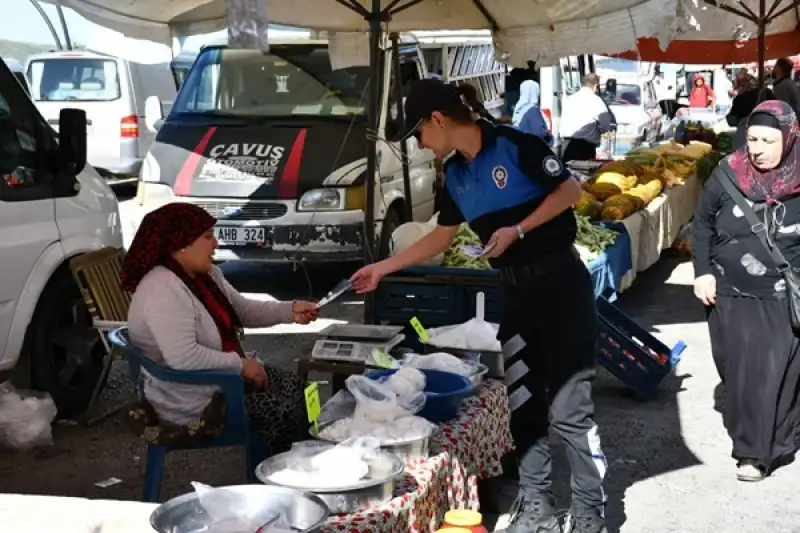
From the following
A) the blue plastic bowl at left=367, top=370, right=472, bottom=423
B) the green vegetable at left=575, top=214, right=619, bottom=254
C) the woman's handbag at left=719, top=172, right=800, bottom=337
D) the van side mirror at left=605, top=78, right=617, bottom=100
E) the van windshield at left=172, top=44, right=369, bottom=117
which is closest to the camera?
the blue plastic bowl at left=367, top=370, right=472, bottom=423

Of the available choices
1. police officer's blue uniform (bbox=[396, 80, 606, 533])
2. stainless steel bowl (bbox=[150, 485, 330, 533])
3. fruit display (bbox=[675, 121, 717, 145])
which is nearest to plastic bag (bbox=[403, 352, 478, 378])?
police officer's blue uniform (bbox=[396, 80, 606, 533])

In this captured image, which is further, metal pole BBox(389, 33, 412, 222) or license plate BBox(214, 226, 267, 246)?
metal pole BBox(389, 33, 412, 222)

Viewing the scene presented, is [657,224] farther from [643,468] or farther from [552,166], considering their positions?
[552,166]

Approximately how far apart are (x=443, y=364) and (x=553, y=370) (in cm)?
43

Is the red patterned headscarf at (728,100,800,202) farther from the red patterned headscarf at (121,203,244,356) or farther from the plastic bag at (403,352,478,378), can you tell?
the red patterned headscarf at (121,203,244,356)

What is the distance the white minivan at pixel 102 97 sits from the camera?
16.1 m

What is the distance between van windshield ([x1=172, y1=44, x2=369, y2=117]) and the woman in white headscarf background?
3553mm

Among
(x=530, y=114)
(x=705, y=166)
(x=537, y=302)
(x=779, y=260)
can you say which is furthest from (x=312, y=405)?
(x=530, y=114)

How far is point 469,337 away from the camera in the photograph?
4.76 metres

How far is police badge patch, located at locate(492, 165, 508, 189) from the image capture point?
414 cm

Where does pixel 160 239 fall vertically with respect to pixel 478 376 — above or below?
above

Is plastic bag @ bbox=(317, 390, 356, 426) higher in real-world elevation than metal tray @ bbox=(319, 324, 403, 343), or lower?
lower

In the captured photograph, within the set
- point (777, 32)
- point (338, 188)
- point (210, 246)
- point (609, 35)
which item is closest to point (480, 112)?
point (210, 246)

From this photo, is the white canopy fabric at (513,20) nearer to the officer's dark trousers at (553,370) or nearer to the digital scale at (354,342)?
the digital scale at (354,342)
